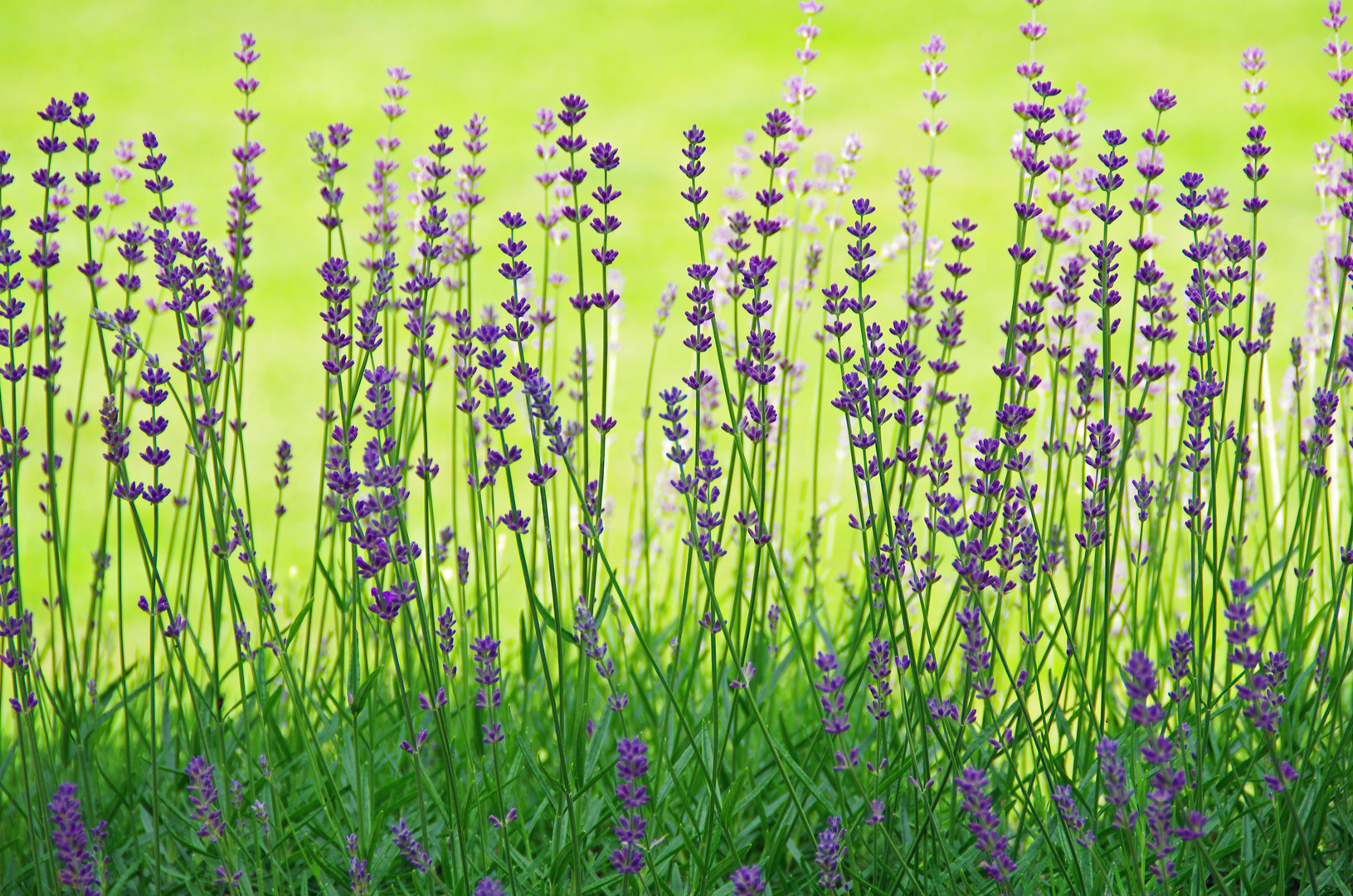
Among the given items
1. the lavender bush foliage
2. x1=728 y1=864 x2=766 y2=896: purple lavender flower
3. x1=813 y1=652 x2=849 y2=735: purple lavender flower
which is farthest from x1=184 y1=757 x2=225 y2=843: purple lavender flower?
x1=813 y1=652 x2=849 y2=735: purple lavender flower

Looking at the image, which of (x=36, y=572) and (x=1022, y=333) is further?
(x=36, y=572)

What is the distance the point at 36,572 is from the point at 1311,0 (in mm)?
11435

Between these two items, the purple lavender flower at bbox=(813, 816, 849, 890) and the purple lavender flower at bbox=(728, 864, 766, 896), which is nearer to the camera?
the purple lavender flower at bbox=(728, 864, 766, 896)

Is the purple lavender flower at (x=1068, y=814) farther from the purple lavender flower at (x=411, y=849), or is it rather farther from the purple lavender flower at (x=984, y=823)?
the purple lavender flower at (x=411, y=849)

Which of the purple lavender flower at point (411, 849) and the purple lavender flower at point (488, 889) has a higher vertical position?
the purple lavender flower at point (488, 889)

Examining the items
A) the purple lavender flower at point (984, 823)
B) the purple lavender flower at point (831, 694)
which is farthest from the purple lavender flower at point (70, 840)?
the purple lavender flower at point (984, 823)

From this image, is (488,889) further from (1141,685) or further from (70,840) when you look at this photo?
(1141,685)

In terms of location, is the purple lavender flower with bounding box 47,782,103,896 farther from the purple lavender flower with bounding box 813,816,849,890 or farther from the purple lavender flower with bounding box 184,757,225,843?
the purple lavender flower with bounding box 813,816,849,890

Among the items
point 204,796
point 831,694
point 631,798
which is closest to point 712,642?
point 831,694

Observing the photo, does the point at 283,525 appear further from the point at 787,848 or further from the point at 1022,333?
the point at 1022,333

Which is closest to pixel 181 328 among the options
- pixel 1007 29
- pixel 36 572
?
pixel 36 572

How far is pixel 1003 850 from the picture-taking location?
120 centimetres

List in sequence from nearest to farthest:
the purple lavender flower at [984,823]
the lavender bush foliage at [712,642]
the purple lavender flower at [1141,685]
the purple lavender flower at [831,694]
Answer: the purple lavender flower at [1141,685], the purple lavender flower at [984,823], the purple lavender flower at [831,694], the lavender bush foliage at [712,642]

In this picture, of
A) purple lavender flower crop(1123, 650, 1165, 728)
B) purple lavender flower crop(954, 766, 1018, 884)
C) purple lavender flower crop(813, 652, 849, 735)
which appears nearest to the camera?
purple lavender flower crop(1123, 650, 1165, 728)
